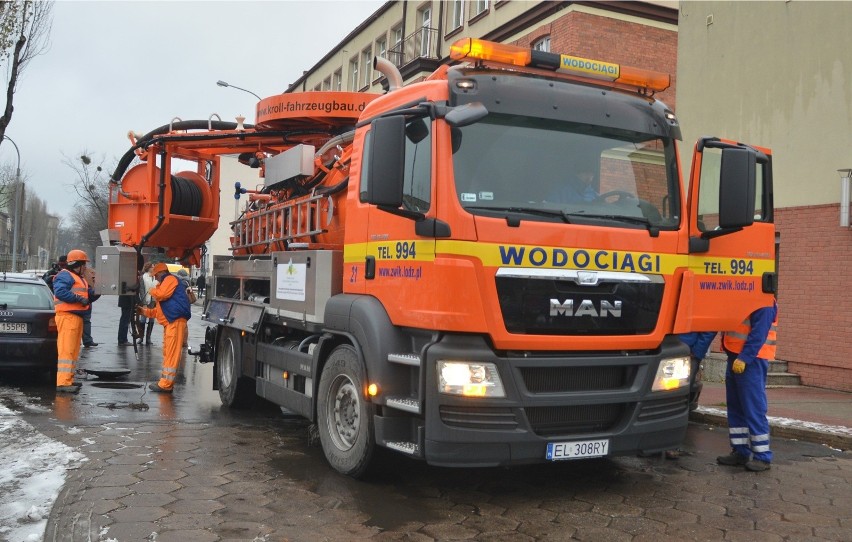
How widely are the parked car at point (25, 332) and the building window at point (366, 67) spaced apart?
23206mm

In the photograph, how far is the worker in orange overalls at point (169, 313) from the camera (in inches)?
383

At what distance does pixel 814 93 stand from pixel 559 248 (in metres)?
8.21

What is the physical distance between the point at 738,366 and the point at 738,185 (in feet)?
5.67

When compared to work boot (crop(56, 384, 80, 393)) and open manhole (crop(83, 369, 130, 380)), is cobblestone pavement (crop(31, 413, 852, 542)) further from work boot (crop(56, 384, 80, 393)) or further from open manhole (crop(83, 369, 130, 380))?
open manhole (crop(83, 369, 130, 380))

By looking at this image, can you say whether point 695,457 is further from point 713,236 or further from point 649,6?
point 649,6

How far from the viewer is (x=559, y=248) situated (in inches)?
202

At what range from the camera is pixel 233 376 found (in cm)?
902

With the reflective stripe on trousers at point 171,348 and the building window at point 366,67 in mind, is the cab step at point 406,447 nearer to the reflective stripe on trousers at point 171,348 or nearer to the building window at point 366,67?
the reflective stripe on trousers at point 171,348

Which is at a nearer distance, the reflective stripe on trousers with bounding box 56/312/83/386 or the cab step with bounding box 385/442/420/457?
the cab step with bounding box 385/442/420/457

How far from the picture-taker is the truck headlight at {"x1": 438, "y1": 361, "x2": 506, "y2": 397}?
16.1 ft

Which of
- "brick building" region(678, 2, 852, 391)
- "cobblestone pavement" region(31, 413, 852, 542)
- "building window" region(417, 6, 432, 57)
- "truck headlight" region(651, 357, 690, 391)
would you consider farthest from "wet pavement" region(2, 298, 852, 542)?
"building window" region(417, 6, 432, 57)

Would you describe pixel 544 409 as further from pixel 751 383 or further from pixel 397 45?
pixel 397 45

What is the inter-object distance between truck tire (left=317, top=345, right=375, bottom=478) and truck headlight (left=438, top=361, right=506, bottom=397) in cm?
74

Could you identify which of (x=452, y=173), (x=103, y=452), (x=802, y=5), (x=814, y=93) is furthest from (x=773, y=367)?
(x=103, y=452)
